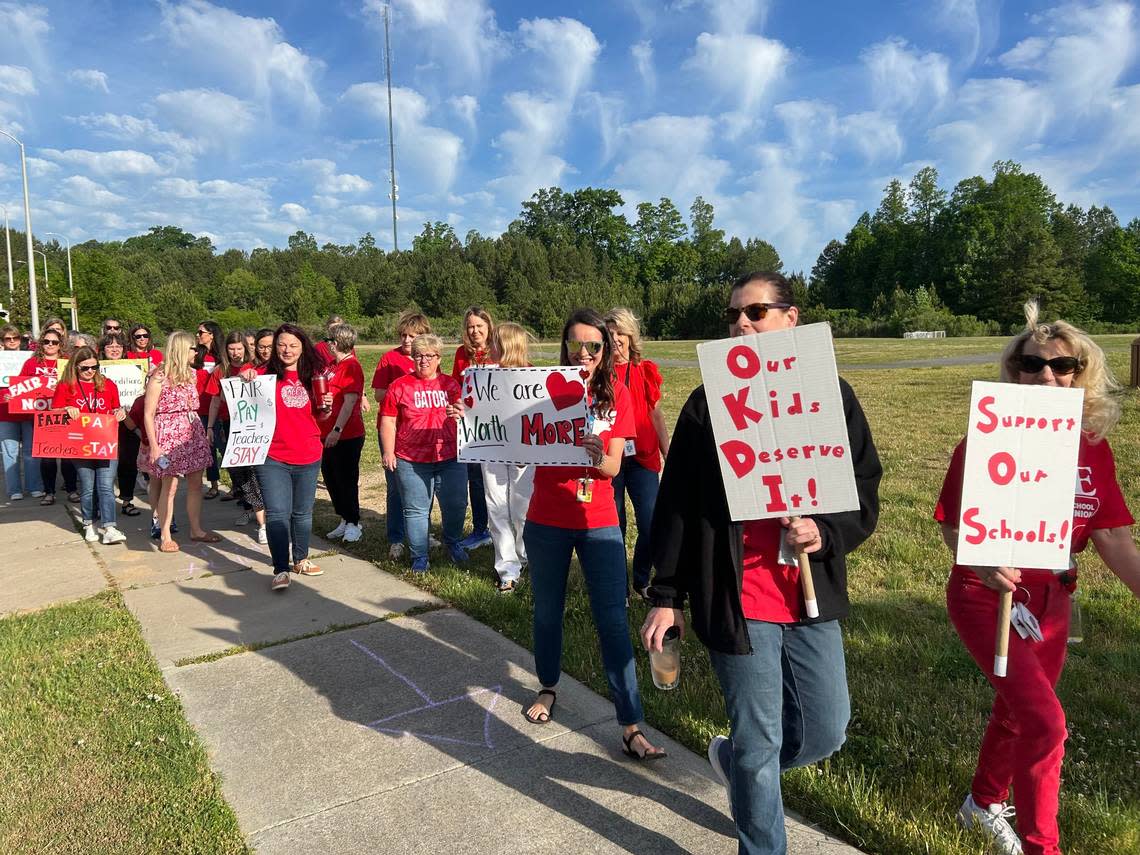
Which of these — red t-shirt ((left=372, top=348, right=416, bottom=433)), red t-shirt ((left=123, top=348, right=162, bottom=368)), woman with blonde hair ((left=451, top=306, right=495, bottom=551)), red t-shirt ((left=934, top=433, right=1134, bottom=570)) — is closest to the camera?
red t-shirt ((left=934, top=433, right=1134, bottom=570))

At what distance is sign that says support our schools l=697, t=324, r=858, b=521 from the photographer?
228 cm

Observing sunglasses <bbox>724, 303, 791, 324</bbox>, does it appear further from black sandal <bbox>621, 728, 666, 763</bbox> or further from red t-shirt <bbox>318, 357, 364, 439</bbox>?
red t-shirt <bbox>318, 357, 364, 439</bbox>

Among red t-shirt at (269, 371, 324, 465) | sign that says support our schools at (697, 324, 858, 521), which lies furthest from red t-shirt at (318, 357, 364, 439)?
sign that says support our schools at (697, 324, 858, 521)

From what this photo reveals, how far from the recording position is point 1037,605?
261 cm

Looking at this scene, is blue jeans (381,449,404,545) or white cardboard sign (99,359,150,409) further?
white cardboard sign (99,359,150,409)

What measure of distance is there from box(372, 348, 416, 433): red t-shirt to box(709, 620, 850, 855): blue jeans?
15.0 feet

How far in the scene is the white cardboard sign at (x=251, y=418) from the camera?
582 centimetres

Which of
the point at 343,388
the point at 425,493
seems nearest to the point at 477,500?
the point at 425,493

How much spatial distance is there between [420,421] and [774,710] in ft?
14.0

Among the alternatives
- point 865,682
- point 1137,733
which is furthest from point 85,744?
point 1137,733

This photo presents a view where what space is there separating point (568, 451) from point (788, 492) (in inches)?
61.0

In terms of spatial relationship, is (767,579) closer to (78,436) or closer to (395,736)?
(395,736)

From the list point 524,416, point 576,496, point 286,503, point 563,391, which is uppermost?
point 563,391

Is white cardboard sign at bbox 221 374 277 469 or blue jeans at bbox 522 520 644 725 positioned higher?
white cardboard sign at bbox 221 374 277 469
